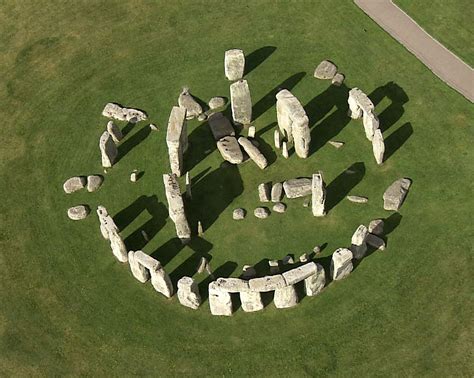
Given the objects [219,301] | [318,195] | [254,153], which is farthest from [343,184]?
[219,301]

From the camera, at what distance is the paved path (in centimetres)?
3631

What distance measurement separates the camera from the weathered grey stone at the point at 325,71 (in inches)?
1457

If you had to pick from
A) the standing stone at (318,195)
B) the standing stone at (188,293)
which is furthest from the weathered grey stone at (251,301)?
the standing stone at (318,195)

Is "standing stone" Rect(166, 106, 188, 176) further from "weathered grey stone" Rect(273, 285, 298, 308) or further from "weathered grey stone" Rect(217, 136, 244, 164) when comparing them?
"weathered grey stone" Rect(273, 285, 298, 308)

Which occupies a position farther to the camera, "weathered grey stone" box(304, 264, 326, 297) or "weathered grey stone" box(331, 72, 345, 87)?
"weathered grey stone" box(331, 72, 345, 87)

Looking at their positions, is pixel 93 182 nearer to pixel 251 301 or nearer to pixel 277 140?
pixel 277 140

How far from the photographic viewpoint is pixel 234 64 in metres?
36.8

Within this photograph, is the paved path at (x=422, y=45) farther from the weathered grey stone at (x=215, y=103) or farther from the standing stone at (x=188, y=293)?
the standing stone at (x=188, y=293)

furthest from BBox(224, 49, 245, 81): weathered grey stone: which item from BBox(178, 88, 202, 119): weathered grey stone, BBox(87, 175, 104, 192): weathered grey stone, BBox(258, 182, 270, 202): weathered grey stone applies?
BBox(87, 175, 104, 192): weathered grey stone

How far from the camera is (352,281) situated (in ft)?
94.8

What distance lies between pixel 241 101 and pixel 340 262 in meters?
11.2

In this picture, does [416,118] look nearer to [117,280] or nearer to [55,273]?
[117,280]

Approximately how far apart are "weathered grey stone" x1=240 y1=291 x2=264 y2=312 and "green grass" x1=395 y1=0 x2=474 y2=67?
20270 millimetres

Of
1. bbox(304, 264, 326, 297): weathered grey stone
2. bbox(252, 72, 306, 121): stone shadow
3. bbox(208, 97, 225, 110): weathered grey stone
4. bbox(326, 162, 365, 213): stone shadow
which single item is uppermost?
bbox(208, 97, 225, 110): weathered grey stone
